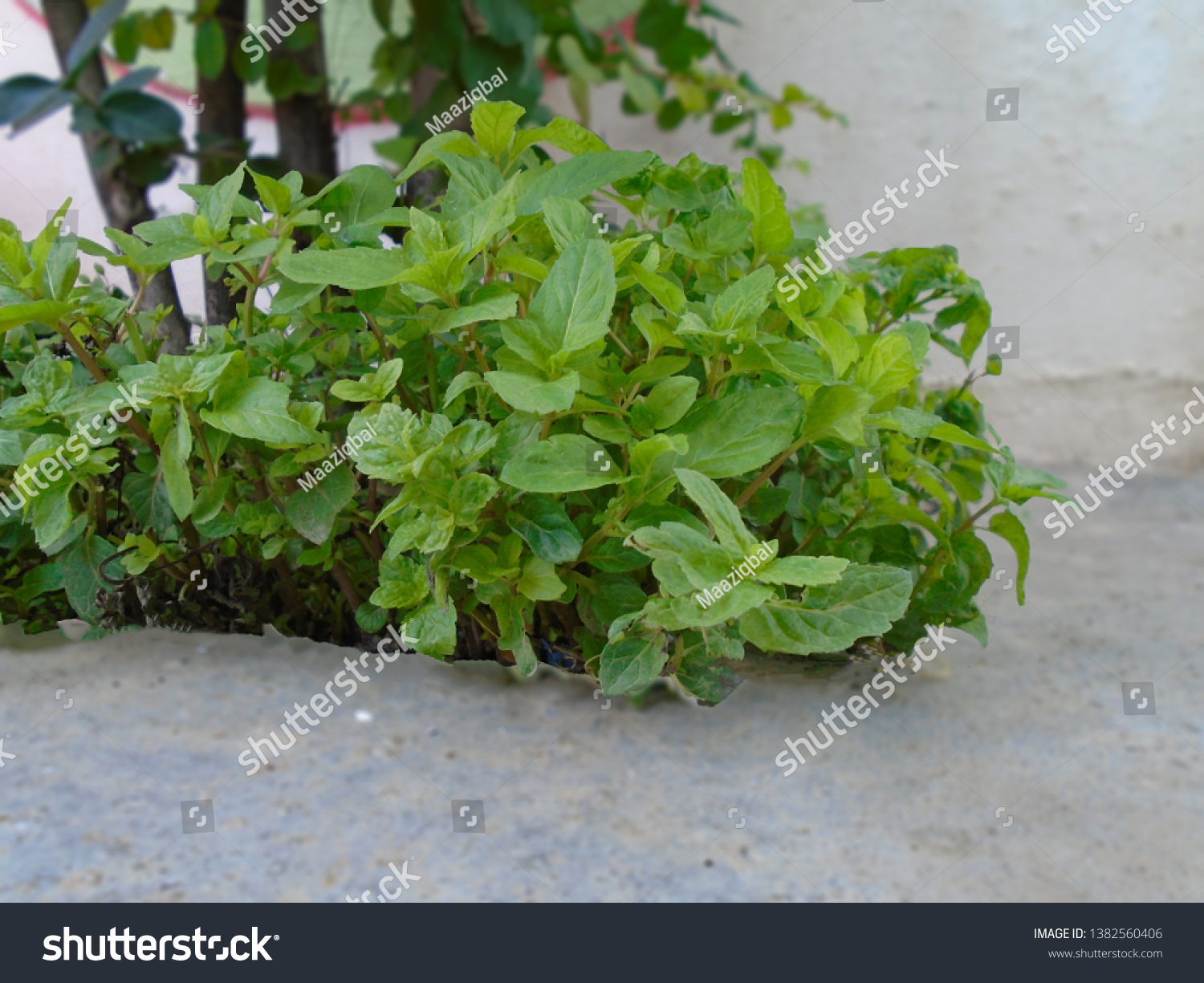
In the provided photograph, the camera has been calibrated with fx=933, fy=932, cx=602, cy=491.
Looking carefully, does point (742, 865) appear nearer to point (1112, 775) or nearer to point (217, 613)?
point (1112, 775)

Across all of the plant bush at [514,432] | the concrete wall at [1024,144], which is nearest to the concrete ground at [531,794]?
the plant bush at [514,432]

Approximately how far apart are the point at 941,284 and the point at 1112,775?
389mm

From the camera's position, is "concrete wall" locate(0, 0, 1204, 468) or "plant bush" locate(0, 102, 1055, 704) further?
"concrete wall" locate(0, 0, 1204, 468)

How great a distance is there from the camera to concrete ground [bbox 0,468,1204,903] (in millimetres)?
514

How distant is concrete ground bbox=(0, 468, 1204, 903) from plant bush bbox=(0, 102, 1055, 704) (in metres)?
0.06

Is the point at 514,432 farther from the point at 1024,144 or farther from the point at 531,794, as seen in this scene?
the point at 1024,144

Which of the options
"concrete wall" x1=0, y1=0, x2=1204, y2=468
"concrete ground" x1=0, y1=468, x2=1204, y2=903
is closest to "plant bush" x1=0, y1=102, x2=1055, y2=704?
"concrete ground" x1=0, y1=468, x2=1204, y2=903

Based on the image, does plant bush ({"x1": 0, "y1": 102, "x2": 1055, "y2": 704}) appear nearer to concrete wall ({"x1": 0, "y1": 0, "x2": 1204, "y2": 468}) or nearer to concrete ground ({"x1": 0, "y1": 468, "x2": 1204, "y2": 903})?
concrete ground ({"x1": 0, "y1": 468, "x2": 1204, "y2": 903})

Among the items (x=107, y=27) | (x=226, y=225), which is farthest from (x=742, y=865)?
(x=107, y=27)

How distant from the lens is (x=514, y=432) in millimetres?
526

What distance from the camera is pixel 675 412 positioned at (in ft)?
1.68

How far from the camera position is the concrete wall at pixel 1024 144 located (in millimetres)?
2486

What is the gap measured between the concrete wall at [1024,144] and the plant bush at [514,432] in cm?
192

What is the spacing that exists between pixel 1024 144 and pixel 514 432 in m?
2.50
